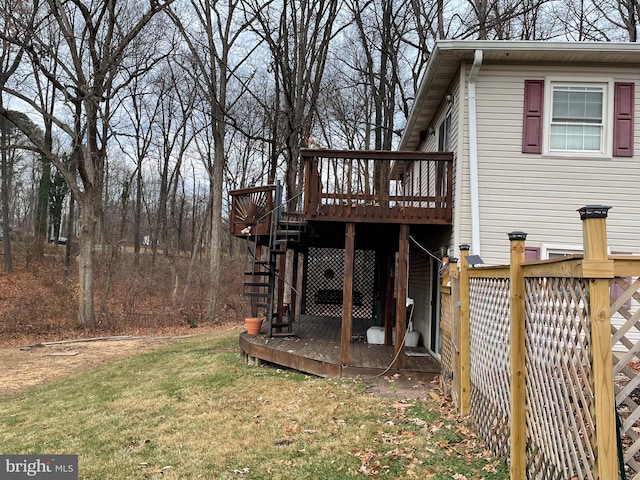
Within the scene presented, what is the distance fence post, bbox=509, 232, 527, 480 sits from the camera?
2939 mm

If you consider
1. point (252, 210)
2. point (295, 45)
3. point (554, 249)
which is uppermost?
point (295, 45)

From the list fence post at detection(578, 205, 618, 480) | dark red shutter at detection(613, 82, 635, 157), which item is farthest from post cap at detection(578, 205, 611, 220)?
dark red shutter at detection(613, 82, 635, 157)

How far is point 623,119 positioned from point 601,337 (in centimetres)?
615

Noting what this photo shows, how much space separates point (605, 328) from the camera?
1.92 m

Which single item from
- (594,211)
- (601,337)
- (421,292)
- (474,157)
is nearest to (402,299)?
(474,157)

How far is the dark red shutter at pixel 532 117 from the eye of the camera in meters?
6.76

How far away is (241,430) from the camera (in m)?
→ 4.68

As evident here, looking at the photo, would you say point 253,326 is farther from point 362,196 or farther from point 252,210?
point 362,196

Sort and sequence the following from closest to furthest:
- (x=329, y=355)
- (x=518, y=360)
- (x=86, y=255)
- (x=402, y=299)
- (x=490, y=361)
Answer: (x=518, y=360), (x=490, y=361), (x=402, y=299), (x=329, y=355), (x=86, y=255)

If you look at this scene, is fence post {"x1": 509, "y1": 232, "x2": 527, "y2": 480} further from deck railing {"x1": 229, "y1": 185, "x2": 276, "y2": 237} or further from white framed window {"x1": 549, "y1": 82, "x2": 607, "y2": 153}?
deck railing {"x1": 229, "y1": 185, "x2": 276, "y2": 237}

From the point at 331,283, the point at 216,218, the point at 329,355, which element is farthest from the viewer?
the point at 216,218

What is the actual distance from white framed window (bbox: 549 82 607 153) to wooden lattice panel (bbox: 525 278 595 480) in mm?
4967

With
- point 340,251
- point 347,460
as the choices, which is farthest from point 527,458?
point 340,251

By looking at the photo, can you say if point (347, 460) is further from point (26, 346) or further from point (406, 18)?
point (406, 18)
